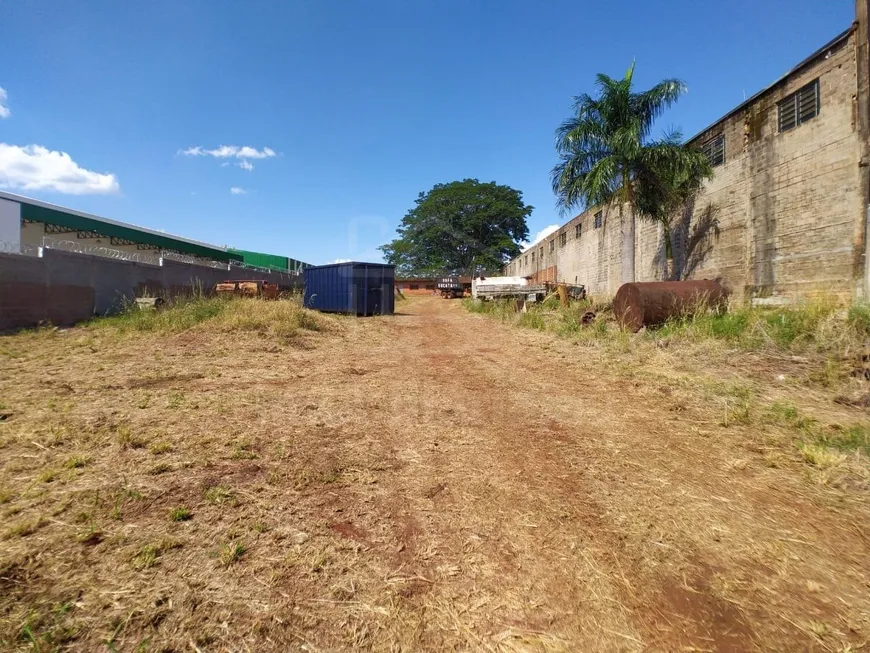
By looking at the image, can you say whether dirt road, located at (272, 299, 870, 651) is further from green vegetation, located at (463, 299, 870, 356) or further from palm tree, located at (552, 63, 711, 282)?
palm tree, located at (552, 63, 711, 282)

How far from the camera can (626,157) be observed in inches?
479

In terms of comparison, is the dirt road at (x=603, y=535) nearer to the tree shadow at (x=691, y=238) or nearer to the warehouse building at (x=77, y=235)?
the tree shadow at (x=691, y=238)

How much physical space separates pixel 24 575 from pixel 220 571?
0.76m

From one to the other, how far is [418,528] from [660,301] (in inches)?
311

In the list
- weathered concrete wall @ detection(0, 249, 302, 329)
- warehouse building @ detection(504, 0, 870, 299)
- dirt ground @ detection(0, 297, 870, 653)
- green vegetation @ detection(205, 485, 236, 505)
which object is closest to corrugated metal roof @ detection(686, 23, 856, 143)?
warehouse building @ detection(504, 0, 870, 299)

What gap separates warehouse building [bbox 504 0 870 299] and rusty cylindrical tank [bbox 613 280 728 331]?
2187 mm

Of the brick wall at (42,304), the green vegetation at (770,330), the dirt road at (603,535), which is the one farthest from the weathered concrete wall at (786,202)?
the brick wall at (42,304)

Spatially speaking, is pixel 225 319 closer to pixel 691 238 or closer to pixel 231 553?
pixel 231 553

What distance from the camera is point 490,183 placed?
4894 centimetres

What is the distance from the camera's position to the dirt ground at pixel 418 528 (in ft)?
4.70

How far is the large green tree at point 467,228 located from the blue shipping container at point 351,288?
32988mm

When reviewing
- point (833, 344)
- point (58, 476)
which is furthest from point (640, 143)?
point (58, 476)

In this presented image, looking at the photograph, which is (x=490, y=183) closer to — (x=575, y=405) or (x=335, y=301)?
(x=335, y=301)

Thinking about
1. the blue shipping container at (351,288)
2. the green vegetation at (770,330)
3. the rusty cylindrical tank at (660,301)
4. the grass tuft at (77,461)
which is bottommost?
the grass tuft at (77,461)
